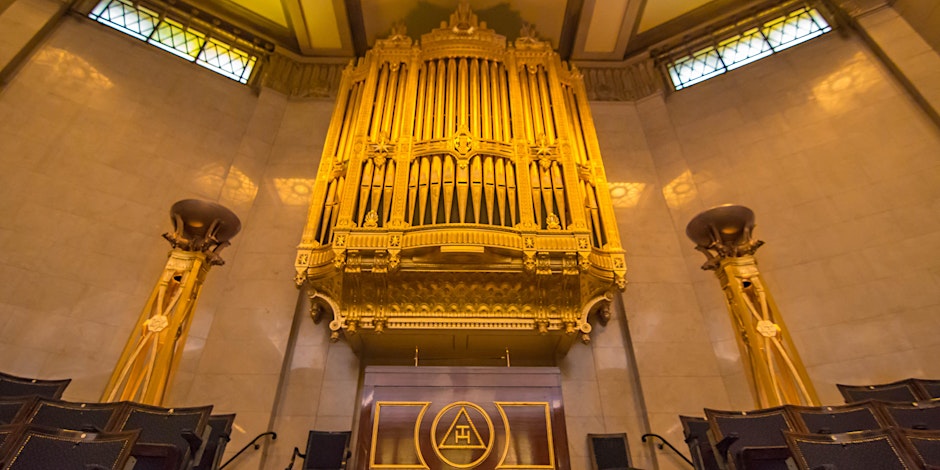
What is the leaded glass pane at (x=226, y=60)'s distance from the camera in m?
9.89

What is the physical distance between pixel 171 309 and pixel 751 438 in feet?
18.0

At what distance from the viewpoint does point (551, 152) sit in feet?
24.7

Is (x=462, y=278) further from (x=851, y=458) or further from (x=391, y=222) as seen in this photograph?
(x=851, y=458)

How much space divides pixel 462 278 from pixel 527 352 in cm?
141

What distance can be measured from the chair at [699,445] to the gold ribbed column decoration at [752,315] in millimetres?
709

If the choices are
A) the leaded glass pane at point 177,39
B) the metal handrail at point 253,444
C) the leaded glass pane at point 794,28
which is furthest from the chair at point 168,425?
the leaded glass pane at point 794,28

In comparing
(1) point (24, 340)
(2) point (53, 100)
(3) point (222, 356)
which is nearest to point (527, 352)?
(3) point (222, 356)

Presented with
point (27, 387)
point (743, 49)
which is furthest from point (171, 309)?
point (743, 49)

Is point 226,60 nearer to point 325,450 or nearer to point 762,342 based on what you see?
point 325,450

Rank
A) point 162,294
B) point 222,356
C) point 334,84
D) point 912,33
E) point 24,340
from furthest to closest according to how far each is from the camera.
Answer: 1. point 334,84
2. point 912,33
3. point 222,356
4. point 24,340
5. point 162,294

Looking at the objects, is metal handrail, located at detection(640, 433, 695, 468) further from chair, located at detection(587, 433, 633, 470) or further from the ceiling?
the ceiling

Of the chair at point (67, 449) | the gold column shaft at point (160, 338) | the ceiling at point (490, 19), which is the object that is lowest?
the chair at point (67, 449)

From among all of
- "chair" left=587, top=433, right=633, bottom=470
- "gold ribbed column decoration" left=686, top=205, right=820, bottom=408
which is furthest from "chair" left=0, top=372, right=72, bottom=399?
"gold ribbed column decoration" left=686, top=205, right=820, bottom=408

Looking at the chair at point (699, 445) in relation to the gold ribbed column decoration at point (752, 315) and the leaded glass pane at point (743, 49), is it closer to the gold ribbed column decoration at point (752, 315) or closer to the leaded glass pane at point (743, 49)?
the gold ribbed column decoration at point (752, 315)
